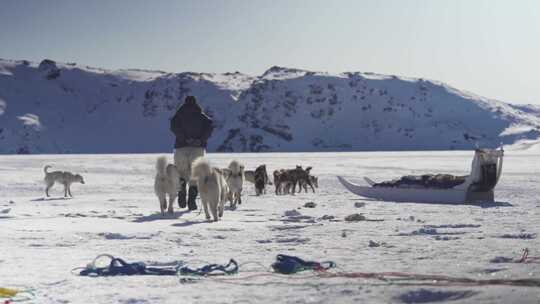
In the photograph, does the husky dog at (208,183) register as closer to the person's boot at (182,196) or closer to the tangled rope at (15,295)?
A: the person's boot at (182,196)

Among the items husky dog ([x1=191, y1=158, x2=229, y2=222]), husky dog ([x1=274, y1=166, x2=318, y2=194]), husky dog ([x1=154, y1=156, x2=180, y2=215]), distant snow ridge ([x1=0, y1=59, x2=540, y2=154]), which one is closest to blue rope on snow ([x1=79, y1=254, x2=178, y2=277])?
husky dog ([x1=191, y1=158, x2=229, y2=222])

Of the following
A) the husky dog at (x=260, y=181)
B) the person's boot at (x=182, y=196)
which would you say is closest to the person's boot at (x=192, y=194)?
the person's boot at (x=182, y=196)

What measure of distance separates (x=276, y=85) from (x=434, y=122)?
42.1m

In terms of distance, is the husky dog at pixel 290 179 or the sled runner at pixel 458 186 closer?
the sled runner at pixel 458 186

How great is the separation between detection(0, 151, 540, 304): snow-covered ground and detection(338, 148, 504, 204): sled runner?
2.32ft

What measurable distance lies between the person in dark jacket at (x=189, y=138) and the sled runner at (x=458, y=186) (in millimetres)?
5252

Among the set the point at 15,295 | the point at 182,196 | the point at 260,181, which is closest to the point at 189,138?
the point at 182,196

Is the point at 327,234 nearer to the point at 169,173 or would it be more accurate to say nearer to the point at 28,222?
the point at 169,173

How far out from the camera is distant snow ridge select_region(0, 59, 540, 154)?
459 feet

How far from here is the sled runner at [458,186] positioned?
14266 millimetres

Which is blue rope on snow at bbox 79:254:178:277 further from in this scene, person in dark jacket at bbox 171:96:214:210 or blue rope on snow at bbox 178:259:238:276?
person in dark jacket at bbox 171:96:214:210

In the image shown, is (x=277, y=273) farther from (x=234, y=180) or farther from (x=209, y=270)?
(x=234, y=180)

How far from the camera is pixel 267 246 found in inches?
307

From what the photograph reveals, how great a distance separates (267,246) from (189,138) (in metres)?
5.06
